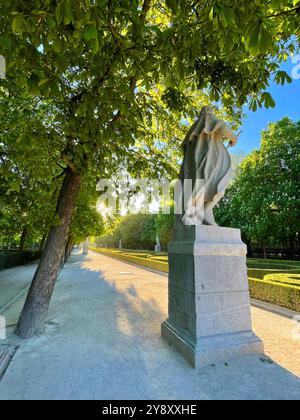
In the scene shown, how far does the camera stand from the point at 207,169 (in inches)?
183

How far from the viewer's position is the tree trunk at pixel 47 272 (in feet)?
16.4

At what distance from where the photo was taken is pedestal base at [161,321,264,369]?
3611 mm

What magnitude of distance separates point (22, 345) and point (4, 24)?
16.3 ft

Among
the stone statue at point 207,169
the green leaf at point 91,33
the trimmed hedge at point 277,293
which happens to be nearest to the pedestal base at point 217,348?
the stone statue at point 207,169

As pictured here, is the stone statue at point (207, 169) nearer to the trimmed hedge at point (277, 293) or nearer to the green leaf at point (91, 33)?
the green leaf at point (91, 33)

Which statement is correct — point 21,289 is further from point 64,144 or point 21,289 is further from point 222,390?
point 222,390

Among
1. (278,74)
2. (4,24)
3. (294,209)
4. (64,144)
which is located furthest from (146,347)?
(294,209)

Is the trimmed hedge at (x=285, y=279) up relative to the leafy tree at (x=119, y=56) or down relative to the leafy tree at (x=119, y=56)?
down

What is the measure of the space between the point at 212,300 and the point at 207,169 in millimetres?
2336
